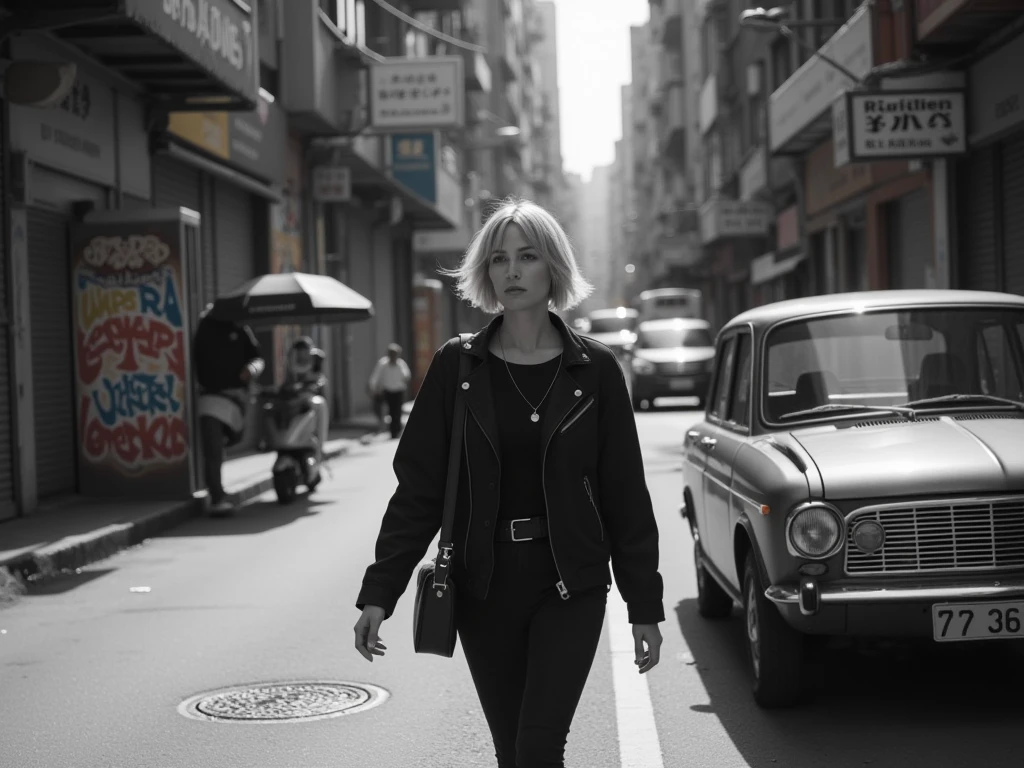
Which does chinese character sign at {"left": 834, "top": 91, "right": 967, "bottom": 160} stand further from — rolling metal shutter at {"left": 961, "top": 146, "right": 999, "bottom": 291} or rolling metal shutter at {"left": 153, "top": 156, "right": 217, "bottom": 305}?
rolling metal shutter at {"left": 153, "top": 156, "right": 217, "bottom": 305}

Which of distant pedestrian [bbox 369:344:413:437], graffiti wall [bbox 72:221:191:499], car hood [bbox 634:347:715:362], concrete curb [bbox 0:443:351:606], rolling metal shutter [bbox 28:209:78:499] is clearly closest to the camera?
concrete curb [bbox 0:443:351:606]

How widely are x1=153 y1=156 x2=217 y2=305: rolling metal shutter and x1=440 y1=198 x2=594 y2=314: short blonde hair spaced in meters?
14.4

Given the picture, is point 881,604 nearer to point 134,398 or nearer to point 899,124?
point 134,398

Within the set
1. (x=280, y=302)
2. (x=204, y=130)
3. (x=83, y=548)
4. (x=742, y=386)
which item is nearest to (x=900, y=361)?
(x=742, y=386)

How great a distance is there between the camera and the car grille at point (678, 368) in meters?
31.2

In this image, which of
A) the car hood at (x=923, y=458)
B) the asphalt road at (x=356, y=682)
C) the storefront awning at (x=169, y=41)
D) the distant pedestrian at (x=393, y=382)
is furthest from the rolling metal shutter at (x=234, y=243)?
the car hood at (x=923, y=458)

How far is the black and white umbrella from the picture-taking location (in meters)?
14.5

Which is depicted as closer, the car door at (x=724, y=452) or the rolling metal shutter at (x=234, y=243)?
the car door at (x=724, y=452)

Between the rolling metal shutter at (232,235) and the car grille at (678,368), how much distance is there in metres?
10.8

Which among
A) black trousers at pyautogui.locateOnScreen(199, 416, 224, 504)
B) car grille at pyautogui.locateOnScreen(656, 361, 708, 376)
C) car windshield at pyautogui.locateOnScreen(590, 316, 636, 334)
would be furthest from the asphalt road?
car windshield at pyautogui.locateOnScreen(590, 316, 636, 334)

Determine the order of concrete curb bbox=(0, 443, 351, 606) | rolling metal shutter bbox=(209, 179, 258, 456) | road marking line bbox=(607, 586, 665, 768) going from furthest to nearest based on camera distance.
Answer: rolling metal shutter bbox=(209, 179, 258, 456), concrete curb bbox=(0, 443, 351, 606), road marking line bbox=(607, 586, 665, 768)

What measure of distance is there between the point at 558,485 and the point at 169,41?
10789 mm

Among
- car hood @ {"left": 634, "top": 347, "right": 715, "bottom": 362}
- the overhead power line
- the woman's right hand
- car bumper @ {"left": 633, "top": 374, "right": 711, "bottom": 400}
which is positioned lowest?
car bumper @ {"left": 633, "top": 374, "right": 711, "bottom": 400}

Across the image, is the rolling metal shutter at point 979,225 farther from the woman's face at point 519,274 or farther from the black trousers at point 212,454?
the woman's face at point 519,274
